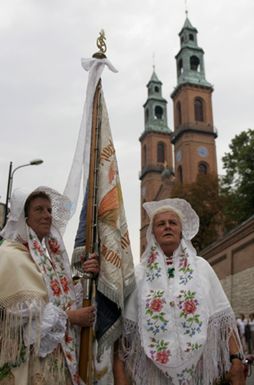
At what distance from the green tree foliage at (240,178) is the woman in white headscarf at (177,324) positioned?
29.9 meters

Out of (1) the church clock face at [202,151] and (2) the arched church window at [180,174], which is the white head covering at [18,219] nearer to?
(1) the church clock face at [202,151]

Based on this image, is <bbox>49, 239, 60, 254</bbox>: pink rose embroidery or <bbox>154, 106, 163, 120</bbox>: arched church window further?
<bbox>154, 106, 163, 120</bbox>: arched church window

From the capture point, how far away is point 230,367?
144 inches

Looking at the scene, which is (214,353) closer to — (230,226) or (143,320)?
(143,320)

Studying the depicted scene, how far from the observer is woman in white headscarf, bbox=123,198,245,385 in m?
3.56

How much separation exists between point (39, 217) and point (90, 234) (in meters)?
0.42

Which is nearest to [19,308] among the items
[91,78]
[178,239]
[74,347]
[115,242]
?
[74,347]

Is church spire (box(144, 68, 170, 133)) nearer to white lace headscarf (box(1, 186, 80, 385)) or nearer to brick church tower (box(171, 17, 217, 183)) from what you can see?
brick church tower (box(171, 17, 217, 183))

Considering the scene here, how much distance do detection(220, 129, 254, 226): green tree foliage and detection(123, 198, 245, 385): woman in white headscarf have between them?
1177 inches

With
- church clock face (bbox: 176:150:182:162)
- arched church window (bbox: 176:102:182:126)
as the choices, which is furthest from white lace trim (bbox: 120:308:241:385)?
arched church window (bbox: 176:102:182:126)

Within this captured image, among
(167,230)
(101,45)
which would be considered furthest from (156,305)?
(101,45)

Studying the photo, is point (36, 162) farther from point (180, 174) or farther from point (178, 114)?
point (178, 114)

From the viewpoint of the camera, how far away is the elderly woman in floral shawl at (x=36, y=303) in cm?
Result: 313

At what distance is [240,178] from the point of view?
34469 mm
